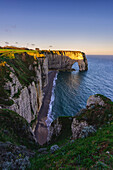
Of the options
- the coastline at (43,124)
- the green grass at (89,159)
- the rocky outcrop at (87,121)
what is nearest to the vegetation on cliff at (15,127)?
the green grass at (89,159)

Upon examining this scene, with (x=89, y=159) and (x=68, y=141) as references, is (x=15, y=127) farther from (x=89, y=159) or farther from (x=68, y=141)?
(x=89, y=159)

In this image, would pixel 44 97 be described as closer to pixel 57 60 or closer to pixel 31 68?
pixel 31 68

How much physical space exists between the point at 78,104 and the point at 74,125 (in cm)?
3840

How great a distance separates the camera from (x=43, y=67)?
2997 inches

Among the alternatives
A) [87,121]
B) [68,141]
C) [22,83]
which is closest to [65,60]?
[22,83]

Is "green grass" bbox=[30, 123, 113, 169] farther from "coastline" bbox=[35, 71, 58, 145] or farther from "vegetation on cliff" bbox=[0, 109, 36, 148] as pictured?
"coastline" bbox=[35, 71, 58, 145]

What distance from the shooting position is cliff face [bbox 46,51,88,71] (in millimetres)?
144375

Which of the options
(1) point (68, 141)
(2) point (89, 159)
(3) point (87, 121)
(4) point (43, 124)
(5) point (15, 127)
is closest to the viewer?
(2) point (89, 159)

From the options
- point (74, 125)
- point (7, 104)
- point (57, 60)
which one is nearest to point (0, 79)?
point (7, 104)

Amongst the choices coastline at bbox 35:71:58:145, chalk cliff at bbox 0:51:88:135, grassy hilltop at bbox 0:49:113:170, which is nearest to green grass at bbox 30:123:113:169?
grassy hilltop at bbox 0:49:113:170

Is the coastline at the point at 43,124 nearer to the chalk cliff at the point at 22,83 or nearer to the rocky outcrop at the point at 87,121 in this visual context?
the chalk cliff at the point at 22,83

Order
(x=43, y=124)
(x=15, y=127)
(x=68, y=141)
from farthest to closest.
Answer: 1. (x=43, y=124)
2. (x=68, y=141)
3. (x=15, y=127)

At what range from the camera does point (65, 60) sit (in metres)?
152

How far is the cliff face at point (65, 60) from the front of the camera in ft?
474
